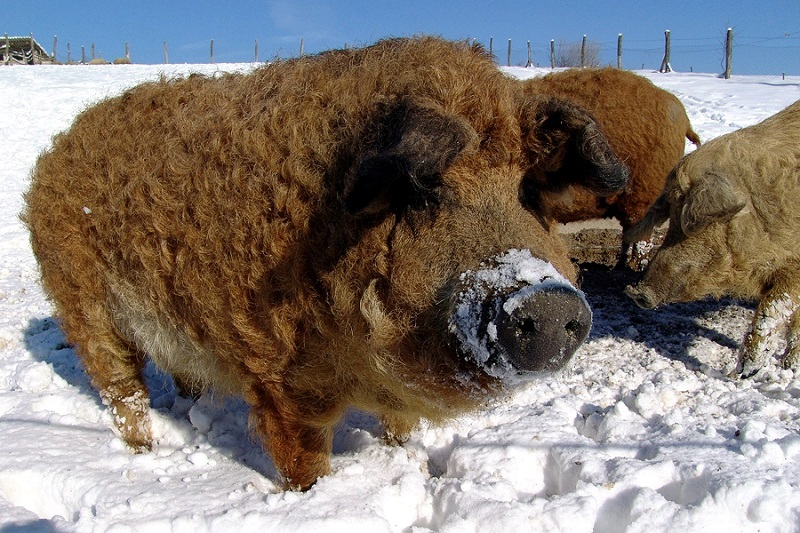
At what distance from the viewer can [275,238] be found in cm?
249

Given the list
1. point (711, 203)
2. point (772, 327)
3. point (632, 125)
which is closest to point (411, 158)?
point (711, 203)

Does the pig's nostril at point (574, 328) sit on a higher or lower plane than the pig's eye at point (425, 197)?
lower

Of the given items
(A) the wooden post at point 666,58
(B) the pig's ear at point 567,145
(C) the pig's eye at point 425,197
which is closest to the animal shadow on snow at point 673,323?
(B) the pig's ear at point 567,145

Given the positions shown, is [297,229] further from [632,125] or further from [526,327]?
[632,125]

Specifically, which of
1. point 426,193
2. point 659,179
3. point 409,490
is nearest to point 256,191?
point 426,193

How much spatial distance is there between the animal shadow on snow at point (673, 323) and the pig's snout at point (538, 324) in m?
2.99

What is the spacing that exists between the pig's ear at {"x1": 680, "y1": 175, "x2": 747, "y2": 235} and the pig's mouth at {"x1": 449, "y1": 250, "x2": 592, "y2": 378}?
283 centimetres

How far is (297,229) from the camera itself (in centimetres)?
246

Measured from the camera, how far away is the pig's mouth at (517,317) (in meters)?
1.76

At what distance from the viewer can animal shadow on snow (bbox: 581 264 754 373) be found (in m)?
4.68

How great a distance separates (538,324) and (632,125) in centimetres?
545

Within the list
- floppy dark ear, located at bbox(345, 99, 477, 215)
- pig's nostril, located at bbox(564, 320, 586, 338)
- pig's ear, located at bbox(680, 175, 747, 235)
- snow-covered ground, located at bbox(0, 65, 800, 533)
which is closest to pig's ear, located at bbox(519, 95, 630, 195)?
floppy dark ear, located at bbox(345, 99, 477, 215)

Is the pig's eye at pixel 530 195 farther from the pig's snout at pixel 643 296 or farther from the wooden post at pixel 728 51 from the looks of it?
the wooden post at pixel 728 51

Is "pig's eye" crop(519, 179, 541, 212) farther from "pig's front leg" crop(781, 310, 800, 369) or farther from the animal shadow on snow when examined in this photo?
"pig's front leg" crop(781, 310, 800, 369)
